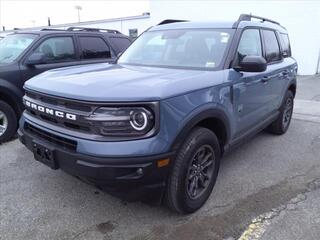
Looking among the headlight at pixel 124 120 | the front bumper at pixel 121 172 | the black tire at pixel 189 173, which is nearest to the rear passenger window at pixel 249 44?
the black tire at pixel 189 173

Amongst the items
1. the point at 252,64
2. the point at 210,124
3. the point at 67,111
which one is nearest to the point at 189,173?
the point at 210,124

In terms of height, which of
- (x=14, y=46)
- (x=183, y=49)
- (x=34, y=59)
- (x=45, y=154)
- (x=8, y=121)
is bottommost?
(x=8, y=121)

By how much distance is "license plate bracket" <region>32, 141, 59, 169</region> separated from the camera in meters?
2.83

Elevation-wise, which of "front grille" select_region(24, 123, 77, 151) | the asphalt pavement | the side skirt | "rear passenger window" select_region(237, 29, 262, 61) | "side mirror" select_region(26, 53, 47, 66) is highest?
"rear passenger window" select_region(237, 29, 262, 61)

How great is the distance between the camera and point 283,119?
563cm

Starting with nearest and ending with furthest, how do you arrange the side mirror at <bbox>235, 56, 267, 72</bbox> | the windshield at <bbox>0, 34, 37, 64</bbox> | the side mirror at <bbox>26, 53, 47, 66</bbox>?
the side mirror at <bbox>235, 56, 267, 72</bbox> → the side mirror at <bbox>26, 53, 47, 66</bbox> → the windshield at <bbox>0, 34, 37, 64</bbox>

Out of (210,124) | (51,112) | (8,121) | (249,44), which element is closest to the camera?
(51,112)

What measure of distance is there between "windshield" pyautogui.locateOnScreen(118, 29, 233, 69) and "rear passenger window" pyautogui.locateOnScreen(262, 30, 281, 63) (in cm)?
110

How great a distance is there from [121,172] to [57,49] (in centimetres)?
403

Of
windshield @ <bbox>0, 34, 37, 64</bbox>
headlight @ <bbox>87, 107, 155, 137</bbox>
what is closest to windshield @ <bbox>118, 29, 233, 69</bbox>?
headlight @ <bbox>87, 107, 155, 137</bbox>

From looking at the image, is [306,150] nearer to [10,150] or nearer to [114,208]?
[114,208]

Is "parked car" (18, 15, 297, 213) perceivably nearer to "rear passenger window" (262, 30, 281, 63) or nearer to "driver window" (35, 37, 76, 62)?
"rear passenger window" (262, 30, 281, 63)

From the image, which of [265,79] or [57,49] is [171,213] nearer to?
[265,79]

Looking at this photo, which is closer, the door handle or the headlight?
the headlight
